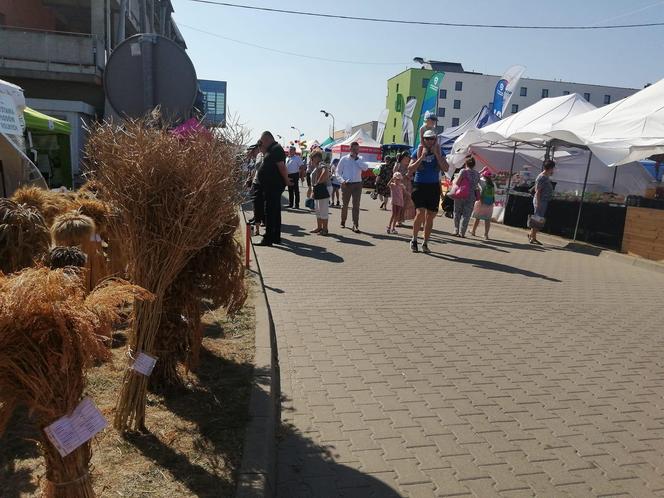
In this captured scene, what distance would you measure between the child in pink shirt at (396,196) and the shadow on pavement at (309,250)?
3105 millimetres

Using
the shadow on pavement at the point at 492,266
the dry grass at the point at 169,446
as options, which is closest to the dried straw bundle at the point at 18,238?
the dry grass at the point at 169,446

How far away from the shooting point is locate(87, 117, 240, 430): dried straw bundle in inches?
109

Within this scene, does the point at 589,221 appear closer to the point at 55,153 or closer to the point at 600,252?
the point at 600,252

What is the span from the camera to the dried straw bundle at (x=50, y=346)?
1.77 meters

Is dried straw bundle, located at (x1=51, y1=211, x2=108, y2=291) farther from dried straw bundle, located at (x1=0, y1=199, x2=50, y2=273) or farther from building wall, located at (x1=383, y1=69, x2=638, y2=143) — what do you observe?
building wall, located at (x1=383, y1=69, x2=638, y2=143)

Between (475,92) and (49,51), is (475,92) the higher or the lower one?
the higher one

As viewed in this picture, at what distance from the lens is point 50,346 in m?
1.86

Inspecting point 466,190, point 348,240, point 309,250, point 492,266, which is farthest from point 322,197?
point 492,266

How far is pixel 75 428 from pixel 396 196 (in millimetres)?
11464

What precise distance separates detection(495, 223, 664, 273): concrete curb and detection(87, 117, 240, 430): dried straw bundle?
32.0 feet

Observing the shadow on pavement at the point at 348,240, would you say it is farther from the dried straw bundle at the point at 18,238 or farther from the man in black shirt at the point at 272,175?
the dried straw bundle at the point at 18,238

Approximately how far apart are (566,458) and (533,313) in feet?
11.4

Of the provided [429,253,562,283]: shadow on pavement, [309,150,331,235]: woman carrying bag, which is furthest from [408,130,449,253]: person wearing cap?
[309,150,331,235]: woman carrying bag

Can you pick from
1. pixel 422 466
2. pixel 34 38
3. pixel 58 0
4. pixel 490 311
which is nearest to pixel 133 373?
pixel 422 466
